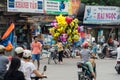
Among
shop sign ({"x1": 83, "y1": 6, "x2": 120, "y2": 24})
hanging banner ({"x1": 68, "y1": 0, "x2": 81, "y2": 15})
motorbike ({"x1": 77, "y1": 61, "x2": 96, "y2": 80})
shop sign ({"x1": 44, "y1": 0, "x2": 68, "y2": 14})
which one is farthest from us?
shop sign ({"x1": 83, "y1": 6, "x2": 120, "y2": 24})

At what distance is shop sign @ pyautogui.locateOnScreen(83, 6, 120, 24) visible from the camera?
41.9 m

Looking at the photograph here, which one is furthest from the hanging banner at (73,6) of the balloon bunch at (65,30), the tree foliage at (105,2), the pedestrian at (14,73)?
the pedestrian at (14,73)

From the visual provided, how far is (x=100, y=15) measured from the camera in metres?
42.0

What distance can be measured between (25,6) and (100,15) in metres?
9.62

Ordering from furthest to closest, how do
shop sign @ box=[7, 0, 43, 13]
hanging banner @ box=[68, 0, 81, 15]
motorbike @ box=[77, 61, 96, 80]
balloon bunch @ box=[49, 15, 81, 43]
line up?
1. hanging banner @ box=[68, 0, 81, 15]
2. shop sign @ box=[7, 0, 43, 13]
3. balloon bunch @ box=[49, 15, 81, 43]
4. motorbike @ box=[77, 61, 96, 80]

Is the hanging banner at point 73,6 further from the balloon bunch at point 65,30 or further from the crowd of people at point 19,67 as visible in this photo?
the crowd of people at point 19,67

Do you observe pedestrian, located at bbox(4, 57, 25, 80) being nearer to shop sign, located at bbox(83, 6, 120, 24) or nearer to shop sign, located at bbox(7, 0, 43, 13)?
shop sign, located at bbox(7, 0, 43, 13)

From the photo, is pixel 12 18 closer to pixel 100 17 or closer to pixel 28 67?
pixel 100 17

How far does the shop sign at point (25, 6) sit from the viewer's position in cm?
3353

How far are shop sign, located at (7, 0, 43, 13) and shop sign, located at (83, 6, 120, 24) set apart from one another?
305 inches

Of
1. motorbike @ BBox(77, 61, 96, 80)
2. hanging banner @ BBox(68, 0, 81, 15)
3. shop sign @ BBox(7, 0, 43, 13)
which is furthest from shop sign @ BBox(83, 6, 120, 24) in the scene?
motorbike @ BBox(77, 61, 96, 80)

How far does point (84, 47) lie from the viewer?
1650 cm

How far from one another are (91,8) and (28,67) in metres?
32.4

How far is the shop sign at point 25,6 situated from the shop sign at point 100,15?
25.4 feet
